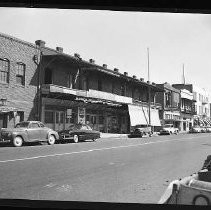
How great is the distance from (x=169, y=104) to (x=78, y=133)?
36.9 meters

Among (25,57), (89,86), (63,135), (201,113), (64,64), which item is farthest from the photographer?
(201,113)

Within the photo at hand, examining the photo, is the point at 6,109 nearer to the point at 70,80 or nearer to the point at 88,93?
the point at 70,80

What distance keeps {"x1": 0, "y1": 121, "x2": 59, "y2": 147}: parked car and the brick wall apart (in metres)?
0.81

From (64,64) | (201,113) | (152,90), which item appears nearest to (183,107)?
(201,113)

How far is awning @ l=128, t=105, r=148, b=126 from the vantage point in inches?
1460

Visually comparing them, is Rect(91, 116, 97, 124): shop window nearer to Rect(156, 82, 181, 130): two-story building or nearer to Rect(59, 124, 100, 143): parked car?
Rect(59, 124, 100, 143): parked car

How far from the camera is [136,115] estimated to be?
3959 cm

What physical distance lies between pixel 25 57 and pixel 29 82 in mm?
1334

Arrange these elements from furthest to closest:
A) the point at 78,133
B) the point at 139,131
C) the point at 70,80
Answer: the point at 139,131
the point at 70,80
the point at 78,133

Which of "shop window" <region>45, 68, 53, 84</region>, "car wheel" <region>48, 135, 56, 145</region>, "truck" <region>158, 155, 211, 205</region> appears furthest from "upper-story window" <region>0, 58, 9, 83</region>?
"truck" <region>158, 155, 211, 205</region>

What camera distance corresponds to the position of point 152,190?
8.12 metres

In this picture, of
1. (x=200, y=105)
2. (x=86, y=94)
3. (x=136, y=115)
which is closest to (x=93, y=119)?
(x=86, y=94)

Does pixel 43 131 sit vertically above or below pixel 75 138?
above

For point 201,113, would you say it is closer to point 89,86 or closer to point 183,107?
point 183,107
